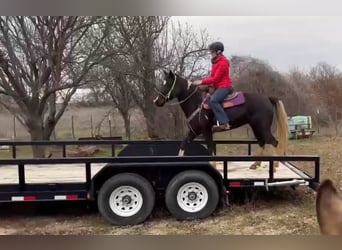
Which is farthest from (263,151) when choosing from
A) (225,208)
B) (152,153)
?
(152,153)

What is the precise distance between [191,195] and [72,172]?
75cm

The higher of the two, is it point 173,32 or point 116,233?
point 173,32

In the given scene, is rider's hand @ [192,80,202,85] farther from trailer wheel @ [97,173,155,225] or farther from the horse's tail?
trailer wheel @ [97,173,155,225]

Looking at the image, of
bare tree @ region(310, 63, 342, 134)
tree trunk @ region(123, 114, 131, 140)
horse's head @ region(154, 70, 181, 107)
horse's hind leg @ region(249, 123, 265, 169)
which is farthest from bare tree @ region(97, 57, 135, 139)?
bare tree @ region(310, 63, 342, 134)

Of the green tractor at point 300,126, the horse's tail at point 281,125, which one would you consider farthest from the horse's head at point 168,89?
the green tractor at point 300,126

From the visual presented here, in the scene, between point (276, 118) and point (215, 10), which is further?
point (276, 118)

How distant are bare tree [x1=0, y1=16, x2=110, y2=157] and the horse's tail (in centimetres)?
103

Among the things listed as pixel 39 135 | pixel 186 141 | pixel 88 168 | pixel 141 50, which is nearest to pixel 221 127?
pixel 186 141

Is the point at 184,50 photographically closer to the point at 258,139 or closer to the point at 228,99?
the point at 228,99

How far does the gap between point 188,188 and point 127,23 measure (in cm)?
103

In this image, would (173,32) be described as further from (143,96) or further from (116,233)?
(116,233)

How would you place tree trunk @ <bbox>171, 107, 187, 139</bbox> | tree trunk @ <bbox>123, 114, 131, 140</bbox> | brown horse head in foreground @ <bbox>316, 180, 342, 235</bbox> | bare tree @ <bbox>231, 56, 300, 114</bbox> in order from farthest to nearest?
tree trunk @ <bbox>171, 107, 187, 139</bbox> → tree trunk @ <bbox>123, 114, 131, 140</bbox> → bare tree @ <bbox>231, 56, 300, 114</bbox> → brown horse head in foreground @ <bbox>316, 180, 342, 235</bbox>

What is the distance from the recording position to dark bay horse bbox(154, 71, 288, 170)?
246 cm

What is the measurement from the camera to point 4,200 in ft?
7.94
